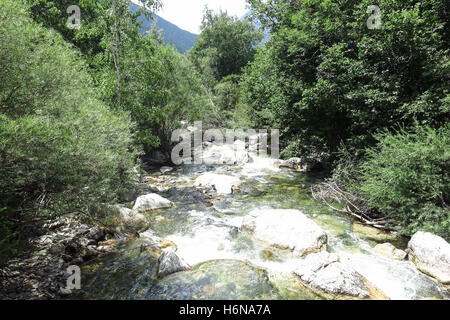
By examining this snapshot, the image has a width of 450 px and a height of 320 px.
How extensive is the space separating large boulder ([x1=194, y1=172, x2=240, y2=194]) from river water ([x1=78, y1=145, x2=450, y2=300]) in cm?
142

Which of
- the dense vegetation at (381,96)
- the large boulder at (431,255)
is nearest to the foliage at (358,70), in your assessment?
the dense vegetation at (381,96)

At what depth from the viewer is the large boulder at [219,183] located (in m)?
11.3

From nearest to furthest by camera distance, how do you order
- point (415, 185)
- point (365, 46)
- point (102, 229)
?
point (415, 185) < point (102, 229) < point (365, 46)

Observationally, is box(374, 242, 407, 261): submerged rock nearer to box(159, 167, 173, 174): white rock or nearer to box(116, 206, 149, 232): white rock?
box(116, 206, 149, 232): white rock

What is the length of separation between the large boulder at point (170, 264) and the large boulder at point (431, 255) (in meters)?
5.39

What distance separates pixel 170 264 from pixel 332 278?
3519 mm

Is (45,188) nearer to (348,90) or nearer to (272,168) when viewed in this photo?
(348,90)

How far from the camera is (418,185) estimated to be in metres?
6.23

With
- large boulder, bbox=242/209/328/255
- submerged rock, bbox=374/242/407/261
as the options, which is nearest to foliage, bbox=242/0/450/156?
submerged rock, bbox=374/242/407/261

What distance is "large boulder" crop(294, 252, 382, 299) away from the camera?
15.2 feet

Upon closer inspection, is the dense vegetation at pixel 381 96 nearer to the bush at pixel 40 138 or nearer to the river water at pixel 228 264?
the river water at pixel 228 264

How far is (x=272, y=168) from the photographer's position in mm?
15453

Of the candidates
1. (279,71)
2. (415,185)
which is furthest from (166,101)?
(415,185)

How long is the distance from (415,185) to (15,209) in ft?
30.3
